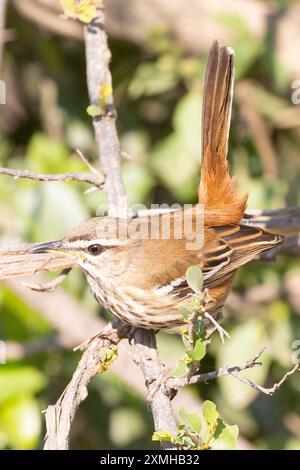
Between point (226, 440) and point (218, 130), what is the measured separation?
6.70 ft

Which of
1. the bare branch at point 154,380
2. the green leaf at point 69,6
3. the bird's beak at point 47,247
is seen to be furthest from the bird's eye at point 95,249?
the green leaf at point 69,6

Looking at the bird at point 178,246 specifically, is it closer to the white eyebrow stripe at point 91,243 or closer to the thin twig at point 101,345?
the white eyebrow stripe at point 91,243

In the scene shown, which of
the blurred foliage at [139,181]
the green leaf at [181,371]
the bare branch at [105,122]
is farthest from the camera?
the blurred foliage at [139,181]

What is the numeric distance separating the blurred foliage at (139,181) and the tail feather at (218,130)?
101 cm

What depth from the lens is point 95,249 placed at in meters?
4.26

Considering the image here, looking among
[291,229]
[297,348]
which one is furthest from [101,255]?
[297,348]

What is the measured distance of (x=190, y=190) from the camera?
244 inches

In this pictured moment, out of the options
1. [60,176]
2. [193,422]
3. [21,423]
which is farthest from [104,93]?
[21,423]

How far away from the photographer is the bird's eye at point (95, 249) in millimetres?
4234

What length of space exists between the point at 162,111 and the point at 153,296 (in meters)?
2.75

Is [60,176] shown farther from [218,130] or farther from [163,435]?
[163,435]

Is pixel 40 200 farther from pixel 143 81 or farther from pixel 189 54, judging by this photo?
pixel 189 54

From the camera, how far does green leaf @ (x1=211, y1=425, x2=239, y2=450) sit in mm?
3258

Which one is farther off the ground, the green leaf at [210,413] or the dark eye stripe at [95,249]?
the dark eye stripe at [95,249]
